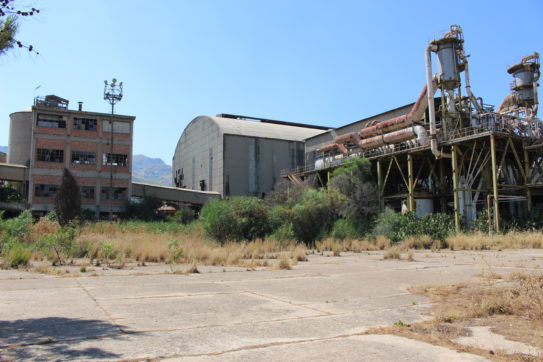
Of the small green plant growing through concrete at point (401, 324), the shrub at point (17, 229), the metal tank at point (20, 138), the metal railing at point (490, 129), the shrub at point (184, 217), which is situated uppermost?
the metal tank at point (20, 138)

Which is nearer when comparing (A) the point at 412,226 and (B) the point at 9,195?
(A) the point at 412,226

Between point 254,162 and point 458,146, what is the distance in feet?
97.1

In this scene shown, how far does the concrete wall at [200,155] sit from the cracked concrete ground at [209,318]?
46.3 metres

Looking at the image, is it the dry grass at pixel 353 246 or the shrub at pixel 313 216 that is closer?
the dry grass at pixel 353 246

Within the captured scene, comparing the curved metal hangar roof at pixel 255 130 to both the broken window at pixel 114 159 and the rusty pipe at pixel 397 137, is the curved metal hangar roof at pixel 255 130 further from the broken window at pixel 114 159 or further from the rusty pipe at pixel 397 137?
the rusty pipe at pixel 397 137

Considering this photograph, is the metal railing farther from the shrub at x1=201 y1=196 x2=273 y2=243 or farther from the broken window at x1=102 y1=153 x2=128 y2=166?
the broken window at x1=102 y1=153 x2=128 y2=166

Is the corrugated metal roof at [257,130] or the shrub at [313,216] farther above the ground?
the corrugated metal roof at [257,130]

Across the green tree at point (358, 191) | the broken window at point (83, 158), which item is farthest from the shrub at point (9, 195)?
the green tree at point (358, 191)

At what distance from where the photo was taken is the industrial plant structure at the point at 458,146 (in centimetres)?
3152

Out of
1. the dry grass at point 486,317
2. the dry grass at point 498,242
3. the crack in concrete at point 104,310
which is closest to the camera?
the dry grass at point 486,317

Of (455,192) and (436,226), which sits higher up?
(455,192)

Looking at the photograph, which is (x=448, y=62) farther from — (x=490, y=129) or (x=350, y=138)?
(x=350, y=138)

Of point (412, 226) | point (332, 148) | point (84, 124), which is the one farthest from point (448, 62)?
point (84, 124)

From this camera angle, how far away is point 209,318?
5.75m
